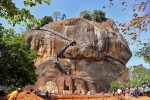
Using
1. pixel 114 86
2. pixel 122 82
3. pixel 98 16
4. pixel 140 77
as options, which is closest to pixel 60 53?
pixel 114 86

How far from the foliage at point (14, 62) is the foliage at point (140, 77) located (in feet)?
61.1

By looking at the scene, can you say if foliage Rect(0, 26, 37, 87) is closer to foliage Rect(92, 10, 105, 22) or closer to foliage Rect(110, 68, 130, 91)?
foliage Rect(110, 68, 130, 91)

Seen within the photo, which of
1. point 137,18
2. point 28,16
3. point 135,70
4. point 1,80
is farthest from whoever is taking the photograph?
point 135,70

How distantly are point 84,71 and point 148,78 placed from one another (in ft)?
53.7

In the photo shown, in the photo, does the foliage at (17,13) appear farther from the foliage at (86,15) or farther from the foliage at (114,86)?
the foliage at (86,15)

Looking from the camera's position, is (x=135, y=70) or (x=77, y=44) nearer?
(x=135, y=70)

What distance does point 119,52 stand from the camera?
6103cm

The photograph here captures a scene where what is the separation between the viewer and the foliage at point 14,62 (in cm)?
3083

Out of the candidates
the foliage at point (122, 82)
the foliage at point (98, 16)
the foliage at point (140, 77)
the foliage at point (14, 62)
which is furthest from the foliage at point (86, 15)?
the foliage at point (14, 62)

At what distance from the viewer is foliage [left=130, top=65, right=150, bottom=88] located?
4569cm

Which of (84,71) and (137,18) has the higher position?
(84,71)

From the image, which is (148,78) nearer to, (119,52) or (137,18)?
(119,52)

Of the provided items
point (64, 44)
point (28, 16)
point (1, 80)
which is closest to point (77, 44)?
point (64, 44)

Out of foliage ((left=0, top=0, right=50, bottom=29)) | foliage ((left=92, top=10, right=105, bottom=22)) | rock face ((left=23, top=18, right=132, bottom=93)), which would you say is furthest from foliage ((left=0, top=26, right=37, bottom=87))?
foliage ((left=92, top=10, right=105, bottom=22))
